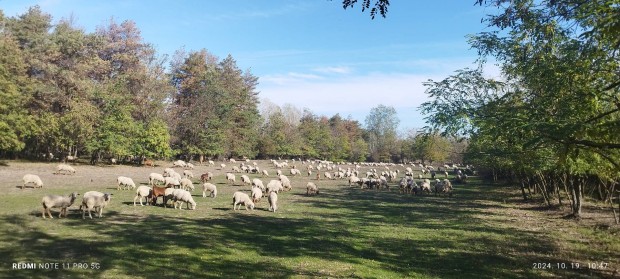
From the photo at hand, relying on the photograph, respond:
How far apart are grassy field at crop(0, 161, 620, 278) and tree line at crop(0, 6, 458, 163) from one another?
46.4 ft

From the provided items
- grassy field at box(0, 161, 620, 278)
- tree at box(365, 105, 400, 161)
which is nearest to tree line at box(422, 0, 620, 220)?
grassy field at box(0, 161, 620, 278)

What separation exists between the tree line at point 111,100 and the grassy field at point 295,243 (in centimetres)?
1413

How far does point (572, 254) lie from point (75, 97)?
58.2 metres

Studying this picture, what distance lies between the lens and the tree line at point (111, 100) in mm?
48375

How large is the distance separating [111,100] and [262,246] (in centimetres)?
4995

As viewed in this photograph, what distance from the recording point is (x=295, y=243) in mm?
15516

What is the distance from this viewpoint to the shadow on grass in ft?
38.5

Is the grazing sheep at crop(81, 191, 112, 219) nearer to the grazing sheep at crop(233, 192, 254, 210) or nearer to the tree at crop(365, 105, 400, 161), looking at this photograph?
the grazing sheep at crop(233, 192, 254, 210)

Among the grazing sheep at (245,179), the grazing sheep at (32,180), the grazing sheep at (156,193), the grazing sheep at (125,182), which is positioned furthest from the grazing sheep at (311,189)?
the grazing sheep at (32,180)

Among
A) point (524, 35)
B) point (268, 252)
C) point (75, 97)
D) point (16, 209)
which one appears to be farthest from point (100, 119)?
point (524, 35)

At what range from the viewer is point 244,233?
1692 centimetres

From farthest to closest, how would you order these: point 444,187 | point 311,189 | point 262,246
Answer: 1. point 444,187
2. point 311,189
3. point 262,246

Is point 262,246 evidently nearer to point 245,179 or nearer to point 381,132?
point 245,179

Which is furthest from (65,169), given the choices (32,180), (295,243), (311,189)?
(295,243)
